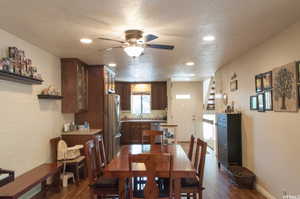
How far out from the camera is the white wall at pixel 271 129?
9.53ft

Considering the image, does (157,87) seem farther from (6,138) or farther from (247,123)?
(6,138)

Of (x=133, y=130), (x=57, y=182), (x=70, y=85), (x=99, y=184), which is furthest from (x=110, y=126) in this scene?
(x=133, y=130)

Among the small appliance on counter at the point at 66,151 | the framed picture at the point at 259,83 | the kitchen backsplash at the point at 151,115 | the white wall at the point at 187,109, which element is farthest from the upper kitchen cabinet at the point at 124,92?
the framed picture at the point at 259,83

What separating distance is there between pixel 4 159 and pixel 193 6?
3053 millimetres

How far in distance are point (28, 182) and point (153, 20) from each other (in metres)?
2.64

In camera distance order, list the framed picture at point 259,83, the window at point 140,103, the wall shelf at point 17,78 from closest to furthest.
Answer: the wall shelf at point 17,78 < the framed picture at point 259,83 < the window at point 140,103

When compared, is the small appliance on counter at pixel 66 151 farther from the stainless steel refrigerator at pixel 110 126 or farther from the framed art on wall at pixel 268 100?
the framed art on wall at pixel 268 100

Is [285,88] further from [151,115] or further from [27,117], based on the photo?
[151,115]

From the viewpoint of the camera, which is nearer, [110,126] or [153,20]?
[153,20]

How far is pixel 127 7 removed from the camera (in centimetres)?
230

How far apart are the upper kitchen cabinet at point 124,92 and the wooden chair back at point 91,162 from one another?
6.29 meters

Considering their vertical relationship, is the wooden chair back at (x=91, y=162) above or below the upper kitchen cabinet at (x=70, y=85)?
below

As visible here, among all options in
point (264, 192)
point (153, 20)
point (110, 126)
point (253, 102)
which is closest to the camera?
point (153, 20)

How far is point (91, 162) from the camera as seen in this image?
2.77 m
